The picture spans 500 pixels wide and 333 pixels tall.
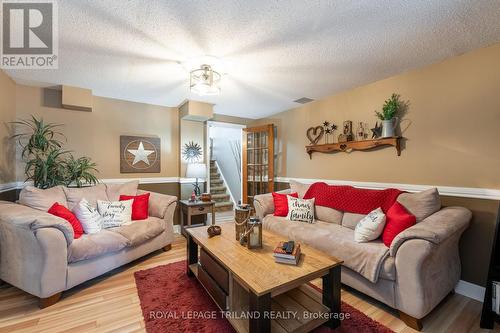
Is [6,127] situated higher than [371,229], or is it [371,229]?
[6,127]

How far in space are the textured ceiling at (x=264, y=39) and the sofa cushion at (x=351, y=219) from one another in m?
1.67

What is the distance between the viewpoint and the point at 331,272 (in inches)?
62.2

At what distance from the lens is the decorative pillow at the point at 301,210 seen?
9.50ft

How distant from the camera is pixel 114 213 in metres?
2.66

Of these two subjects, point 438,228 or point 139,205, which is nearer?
point 438,228

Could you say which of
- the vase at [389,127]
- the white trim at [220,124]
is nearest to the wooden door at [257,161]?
the white trim at [220,124]

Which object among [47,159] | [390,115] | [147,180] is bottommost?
[147,180]

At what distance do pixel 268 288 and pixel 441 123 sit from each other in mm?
2412

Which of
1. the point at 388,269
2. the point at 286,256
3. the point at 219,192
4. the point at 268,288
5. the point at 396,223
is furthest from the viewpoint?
the point at 219,192

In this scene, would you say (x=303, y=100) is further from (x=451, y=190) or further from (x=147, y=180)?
(x=147, y=180)

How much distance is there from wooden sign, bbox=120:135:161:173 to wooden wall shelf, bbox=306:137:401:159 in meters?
2.60

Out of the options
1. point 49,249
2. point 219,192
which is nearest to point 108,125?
point 49,249

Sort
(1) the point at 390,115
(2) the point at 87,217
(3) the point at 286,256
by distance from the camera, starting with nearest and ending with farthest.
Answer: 1. (3) the point at 286,256
2. (2) the point at 87,217
3. (1) the point at 390,115

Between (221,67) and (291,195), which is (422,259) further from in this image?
(221,67)
